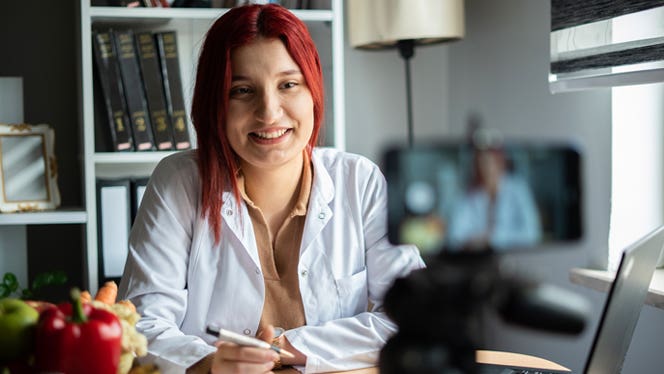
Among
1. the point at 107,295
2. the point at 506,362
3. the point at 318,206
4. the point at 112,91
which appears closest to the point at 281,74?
the point at 318,206

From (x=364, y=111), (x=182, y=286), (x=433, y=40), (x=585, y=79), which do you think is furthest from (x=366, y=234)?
(x=364, y=111)

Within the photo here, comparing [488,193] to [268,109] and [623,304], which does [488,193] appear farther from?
[268,109]

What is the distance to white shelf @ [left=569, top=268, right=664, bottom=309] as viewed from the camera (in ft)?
5.72

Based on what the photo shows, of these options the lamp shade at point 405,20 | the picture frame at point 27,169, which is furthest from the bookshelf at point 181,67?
the lamp shade at point 405,20

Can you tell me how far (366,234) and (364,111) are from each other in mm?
1438

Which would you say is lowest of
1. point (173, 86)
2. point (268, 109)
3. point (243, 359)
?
point (243, 359)

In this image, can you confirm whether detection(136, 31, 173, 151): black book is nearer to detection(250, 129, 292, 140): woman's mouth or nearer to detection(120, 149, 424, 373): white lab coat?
detection(120, 149, 424, 373): white lab coat

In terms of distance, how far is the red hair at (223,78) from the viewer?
5.08 ft

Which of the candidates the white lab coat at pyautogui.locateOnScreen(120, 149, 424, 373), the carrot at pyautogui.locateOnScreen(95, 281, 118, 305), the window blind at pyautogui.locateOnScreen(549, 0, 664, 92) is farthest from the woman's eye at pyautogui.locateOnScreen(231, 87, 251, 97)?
the window blind at pyautogui.locateOnScreen(549, 0, 664, 92)

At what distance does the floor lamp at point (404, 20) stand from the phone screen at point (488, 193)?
74.2 inches

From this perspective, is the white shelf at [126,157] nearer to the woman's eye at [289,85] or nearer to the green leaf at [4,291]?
the green leaf at [4,291]

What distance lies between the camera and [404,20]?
2545 mm

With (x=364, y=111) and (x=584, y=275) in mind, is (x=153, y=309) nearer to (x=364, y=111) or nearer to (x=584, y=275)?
(x=584, y=275)

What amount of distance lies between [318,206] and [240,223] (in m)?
0.17
